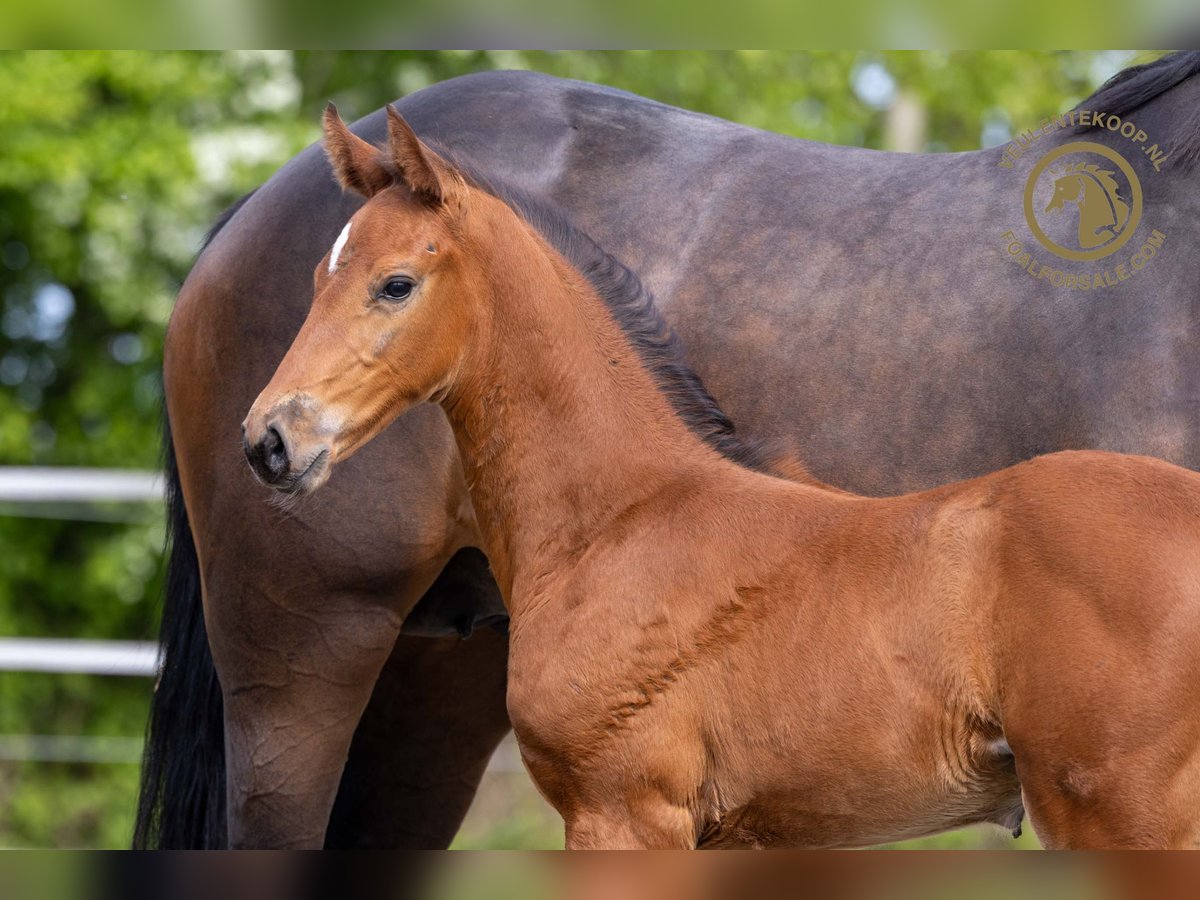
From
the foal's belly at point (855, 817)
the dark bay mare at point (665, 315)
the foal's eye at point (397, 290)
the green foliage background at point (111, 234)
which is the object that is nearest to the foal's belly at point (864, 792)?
the foal's belly at point (855, 817)

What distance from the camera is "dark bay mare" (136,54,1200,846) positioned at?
2738mm

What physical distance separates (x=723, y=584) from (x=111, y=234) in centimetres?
722

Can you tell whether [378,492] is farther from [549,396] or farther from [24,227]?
[24,227]

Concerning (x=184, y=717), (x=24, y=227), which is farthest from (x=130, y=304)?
(x=184, y=717)

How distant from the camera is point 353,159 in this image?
2611 mm

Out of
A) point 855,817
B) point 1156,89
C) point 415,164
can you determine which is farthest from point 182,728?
point 1156,89

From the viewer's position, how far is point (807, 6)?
1.84 metres

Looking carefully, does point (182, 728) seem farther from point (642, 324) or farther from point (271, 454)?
point (642, 324)

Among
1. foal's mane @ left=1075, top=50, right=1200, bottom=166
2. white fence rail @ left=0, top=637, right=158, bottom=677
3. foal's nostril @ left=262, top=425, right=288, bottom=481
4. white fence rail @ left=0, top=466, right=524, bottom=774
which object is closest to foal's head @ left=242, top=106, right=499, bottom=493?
foal's nostril @ left=262, top=425, right=288, bottom=481

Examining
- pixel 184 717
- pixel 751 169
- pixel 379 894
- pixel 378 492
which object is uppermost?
pixel 751 169

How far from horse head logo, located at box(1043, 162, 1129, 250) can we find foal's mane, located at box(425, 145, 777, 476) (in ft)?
2.52

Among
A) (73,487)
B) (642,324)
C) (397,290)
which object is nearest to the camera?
(397,290)

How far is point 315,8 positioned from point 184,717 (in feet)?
7.86

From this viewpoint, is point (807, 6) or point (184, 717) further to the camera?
point (184, 717)
